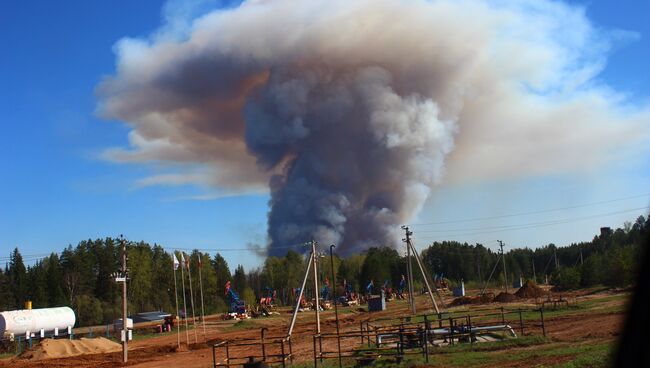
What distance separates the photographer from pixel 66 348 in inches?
1896

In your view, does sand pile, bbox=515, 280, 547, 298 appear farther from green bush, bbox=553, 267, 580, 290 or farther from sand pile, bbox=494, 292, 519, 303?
green bush, bbox=553, 267, 580, 290

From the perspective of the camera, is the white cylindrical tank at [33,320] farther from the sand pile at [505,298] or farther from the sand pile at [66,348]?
the sand pile at [505,298]

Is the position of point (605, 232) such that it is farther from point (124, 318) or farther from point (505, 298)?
point (124, 318)

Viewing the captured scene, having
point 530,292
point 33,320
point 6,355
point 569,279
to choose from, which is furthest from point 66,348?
point 569,279

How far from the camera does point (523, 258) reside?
174750mm

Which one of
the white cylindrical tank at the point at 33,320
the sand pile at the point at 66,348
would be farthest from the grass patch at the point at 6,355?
the sand pile at the point at 66,348

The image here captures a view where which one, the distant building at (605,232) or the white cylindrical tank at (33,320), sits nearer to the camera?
the white cylindrical tank at (33,320)

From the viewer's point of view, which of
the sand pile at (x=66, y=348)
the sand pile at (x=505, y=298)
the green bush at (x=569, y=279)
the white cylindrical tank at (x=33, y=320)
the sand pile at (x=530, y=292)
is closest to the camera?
the sand pile at (x=66, y=348)

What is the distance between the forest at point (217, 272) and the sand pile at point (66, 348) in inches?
960

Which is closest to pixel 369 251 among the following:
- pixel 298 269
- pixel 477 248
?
pixel 298 269

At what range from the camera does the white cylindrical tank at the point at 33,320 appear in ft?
177

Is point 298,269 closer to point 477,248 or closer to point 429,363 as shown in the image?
point 477,248

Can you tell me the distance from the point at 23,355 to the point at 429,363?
33.9 meters

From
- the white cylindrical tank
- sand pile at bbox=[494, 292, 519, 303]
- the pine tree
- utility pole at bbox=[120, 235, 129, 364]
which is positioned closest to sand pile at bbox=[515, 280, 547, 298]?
sand pile at bbox=[494, 292, 519, 303]
